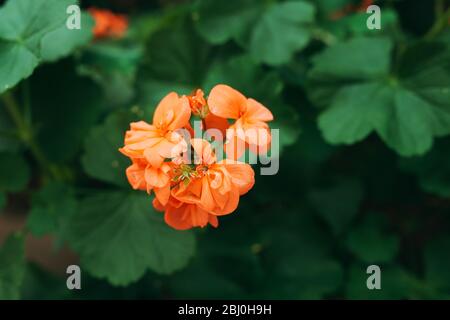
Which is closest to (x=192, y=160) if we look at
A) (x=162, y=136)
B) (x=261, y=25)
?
(x=162, y=136)

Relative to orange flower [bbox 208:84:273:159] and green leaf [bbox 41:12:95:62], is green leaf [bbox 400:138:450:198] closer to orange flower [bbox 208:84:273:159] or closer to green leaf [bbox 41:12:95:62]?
orange flower [bbox 208:84:273:159]

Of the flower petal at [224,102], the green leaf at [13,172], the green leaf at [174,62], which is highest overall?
the green leaf at [174,62]

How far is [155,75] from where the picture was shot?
1.53m

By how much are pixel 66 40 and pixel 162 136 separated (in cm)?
54

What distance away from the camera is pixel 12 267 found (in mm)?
1197

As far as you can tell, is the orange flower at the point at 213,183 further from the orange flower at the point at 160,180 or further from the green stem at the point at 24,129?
the green stem at the point at 24,129

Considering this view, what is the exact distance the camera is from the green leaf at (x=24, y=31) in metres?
1.04

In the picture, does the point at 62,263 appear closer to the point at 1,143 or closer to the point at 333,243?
the point at 1,143

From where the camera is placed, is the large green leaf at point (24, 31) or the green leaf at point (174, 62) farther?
the green leaf at point (174, 62)

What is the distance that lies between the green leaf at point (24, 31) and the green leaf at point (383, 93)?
24.8 inches

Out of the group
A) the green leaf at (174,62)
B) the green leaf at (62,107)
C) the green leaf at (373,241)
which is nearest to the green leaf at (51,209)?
the green leaf at (62,107)

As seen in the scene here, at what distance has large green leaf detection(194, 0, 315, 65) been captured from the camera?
140cm

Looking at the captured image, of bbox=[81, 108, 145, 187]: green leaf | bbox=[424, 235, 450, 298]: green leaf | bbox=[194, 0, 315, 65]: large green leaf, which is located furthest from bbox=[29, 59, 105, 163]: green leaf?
bbox=[424, 235, 450, 298]: green leaf
